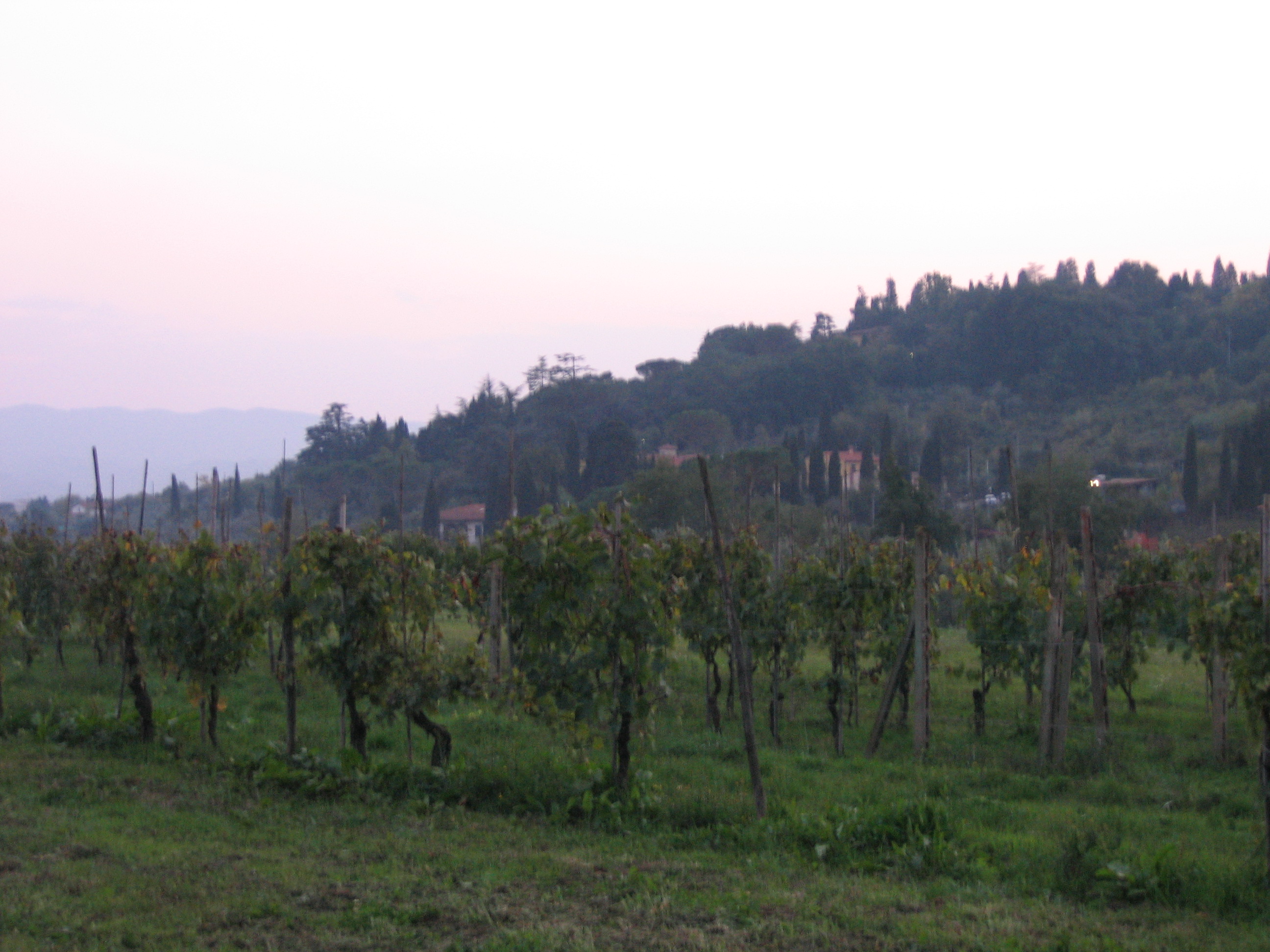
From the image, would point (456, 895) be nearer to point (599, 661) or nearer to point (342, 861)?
point (342, 861)

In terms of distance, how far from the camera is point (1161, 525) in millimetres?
50406

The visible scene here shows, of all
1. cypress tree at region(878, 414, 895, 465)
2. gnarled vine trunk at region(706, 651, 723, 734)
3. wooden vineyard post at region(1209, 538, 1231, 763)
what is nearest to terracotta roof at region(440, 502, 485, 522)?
cypress tree at region(878, 414, 895, 465)

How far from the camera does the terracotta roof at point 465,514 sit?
228 ft

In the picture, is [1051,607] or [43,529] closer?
[1051,607]

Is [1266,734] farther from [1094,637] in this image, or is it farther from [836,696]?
[836,696]

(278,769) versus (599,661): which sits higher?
(599,661)

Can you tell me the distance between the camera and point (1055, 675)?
10062mm

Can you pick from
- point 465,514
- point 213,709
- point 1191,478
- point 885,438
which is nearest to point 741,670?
point 213,709

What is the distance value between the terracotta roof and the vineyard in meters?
55.4

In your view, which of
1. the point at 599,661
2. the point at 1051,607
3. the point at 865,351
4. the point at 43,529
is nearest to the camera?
the point at 599,661

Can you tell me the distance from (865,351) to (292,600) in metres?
97.4

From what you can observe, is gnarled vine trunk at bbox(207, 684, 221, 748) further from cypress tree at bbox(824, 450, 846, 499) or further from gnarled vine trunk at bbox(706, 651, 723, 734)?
cypress tree at bbox(824, 450, 846, 499)

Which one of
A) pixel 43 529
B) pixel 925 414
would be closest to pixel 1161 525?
pixel 925 414

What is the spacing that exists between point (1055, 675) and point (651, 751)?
3.90 meters
